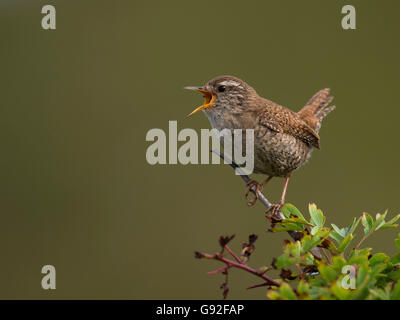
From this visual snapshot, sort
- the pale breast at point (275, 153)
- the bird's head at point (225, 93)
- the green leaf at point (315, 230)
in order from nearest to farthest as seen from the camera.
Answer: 1. the green leaf at point (315, 230)
2. the pale breast at point (275, 153)
3. the bird's head at point (225, 93)

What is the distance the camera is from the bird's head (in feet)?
11.9

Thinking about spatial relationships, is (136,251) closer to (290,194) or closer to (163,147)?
(290,194)

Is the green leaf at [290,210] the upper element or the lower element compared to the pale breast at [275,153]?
lower

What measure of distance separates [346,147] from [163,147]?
3622mm

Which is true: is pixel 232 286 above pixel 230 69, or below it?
below

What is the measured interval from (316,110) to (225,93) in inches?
43.4

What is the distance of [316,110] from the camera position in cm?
445

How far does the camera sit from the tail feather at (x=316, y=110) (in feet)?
13.7

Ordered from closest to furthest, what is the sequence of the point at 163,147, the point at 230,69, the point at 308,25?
the point at 163,147, the point at 230,69, the point at 308,25

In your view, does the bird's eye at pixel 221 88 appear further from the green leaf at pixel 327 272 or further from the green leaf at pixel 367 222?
the green leaf at pixel 327 272

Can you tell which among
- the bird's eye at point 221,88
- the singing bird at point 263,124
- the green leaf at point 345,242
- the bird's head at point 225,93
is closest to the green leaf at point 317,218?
the green leaf at point 345,242

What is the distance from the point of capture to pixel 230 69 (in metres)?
7.38

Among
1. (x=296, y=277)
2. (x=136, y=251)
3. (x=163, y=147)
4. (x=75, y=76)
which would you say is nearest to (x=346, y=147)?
(x=136, y=251)

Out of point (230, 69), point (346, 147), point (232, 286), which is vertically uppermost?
point (230, 69)
